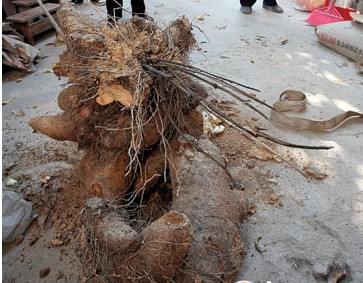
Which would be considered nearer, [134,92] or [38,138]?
[134,92]

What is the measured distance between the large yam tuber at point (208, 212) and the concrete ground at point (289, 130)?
315 millimetres

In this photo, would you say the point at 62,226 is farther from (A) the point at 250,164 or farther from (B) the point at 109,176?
(A) the point at 250,164

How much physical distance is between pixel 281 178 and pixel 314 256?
2.23 feet

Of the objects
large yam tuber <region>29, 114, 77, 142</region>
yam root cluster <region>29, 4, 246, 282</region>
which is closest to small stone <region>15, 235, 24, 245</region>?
yam root cluster <region>29, 4, 246, 282</region>

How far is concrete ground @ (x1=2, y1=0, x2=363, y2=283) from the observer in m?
2.11

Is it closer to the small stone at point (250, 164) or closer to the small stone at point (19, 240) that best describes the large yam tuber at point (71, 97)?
the small stone at point (19, 240)

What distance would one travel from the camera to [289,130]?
3.13 m

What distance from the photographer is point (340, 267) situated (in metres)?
2.02

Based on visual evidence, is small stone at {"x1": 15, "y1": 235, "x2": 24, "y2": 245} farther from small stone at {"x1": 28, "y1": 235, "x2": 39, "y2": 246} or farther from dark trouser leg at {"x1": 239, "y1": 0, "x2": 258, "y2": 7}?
dark trouser leg at {"x1": 239, "y1": 0, "x2": 258, "y2": 7}

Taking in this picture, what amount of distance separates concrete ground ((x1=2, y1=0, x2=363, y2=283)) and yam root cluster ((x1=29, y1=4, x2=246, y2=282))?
37cm

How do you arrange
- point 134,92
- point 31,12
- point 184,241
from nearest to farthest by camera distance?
point 184,241
point 134,92
point 31,12

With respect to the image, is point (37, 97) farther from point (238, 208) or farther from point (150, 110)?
point (238, 208)

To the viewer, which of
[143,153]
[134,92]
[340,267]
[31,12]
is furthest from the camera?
[31,12]

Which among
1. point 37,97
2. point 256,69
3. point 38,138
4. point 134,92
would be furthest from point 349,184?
point 37,97
